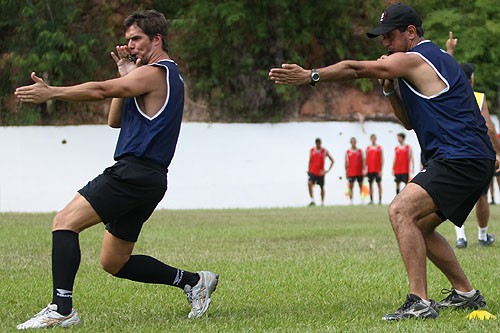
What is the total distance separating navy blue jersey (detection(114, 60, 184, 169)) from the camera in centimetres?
610

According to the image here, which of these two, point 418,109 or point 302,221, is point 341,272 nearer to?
point 418,109

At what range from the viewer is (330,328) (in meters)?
5.84

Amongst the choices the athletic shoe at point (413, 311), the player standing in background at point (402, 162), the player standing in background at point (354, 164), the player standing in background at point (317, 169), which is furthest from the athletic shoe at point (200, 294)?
the player standing in background at point (354, 164)

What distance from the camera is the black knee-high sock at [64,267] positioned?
5.96 m

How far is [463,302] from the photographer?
22.3ft

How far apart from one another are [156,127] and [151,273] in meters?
1.14

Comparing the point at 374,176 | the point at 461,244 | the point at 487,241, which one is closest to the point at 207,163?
the point at 374,176

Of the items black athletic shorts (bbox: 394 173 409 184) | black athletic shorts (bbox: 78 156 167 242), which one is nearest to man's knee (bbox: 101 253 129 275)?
black athletic shorts (bbox: 78 156 167 242)

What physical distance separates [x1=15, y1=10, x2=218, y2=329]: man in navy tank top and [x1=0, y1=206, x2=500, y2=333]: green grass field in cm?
40

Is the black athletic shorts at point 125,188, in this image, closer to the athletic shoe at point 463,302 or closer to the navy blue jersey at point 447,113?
the navy blue jersey at point 447,113

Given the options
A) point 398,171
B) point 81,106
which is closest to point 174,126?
point 398,171

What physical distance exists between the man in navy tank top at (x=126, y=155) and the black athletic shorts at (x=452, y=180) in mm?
1656

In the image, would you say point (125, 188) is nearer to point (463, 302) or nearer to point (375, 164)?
point (463, 302)

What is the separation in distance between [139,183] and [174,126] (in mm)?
434
